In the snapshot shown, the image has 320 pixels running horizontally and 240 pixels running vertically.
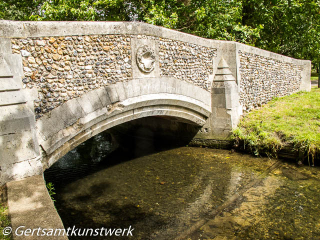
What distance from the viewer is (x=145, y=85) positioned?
227 inches

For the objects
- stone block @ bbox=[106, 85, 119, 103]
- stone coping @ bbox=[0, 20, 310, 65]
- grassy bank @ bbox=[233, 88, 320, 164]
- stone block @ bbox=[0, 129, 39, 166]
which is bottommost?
grassy bank @ bbox=[233, 88, 320, 164]

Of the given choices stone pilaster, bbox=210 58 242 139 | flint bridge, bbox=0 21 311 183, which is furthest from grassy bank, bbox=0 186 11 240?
stone pilaster, bbox=210 58 242 139

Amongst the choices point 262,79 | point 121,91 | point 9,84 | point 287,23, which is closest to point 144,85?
point 121,91

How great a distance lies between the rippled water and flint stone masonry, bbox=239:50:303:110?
224 centimetres

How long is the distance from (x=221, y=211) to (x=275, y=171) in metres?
2.17

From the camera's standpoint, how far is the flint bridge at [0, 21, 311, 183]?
379cm

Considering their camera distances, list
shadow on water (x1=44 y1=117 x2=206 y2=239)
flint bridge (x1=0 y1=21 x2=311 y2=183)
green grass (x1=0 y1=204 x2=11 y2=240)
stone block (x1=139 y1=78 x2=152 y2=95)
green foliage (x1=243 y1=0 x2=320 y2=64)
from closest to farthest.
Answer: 1. green grass (x1=0 y1=204 x2=11 y2=240)
2. flint bridge (x1=0 y1=21 x2=311 y2=183)
3. shadow on water (x1=44 y1=117 x2=206 y2=239)
4. stone block (x1=139 y1=78 x2=152 y2=95)
5. green foliage (x1=243 y1=0 x2=320 y2=64)

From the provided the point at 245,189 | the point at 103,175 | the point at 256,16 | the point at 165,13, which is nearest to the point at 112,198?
the point at 103,175

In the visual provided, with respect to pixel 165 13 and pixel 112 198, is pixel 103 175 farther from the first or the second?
pixel 165 13

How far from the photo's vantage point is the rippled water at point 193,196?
13.4 feet

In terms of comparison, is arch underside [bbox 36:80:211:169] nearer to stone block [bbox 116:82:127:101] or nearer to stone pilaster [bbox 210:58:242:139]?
stone block [bbox 116:82:127:101]

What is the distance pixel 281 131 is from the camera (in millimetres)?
6879

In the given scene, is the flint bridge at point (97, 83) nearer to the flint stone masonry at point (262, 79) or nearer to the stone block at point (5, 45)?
the stone block at point (5, 45)

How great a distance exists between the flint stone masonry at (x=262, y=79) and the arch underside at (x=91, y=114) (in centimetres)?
255
